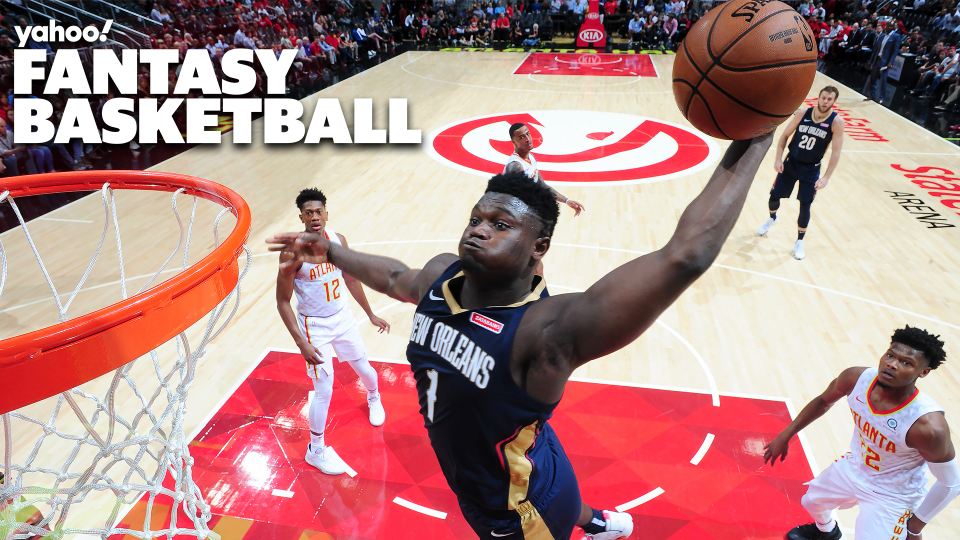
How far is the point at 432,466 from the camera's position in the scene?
3.91m

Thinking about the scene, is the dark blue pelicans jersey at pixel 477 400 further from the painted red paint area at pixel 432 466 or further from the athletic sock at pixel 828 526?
the athletic sock at pixel 828 526

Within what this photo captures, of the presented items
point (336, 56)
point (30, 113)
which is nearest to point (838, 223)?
point (30, 113)

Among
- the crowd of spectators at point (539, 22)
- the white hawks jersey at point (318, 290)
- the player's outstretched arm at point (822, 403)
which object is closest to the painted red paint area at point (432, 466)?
the player's outstretched arm at point (822, 403)

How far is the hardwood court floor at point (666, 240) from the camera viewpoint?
4887 mm

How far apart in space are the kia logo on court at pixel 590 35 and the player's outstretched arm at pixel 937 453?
21669 mm

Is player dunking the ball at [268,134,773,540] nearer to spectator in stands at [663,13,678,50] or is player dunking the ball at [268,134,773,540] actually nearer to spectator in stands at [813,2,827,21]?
spectator in stands at [663,13,678,50]

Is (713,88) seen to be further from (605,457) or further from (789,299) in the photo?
(789,299)

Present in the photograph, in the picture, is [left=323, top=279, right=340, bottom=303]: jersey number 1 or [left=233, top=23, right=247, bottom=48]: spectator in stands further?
[left=233, top=23, right=247, bottom=48]: spectator in stands

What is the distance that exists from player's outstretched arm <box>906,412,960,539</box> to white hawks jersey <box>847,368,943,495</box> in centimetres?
4

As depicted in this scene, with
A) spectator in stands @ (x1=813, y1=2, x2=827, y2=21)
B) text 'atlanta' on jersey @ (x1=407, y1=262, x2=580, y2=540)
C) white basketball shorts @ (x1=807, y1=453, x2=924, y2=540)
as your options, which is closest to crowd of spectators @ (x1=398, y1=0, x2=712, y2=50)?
spectator in stands @ (x1=813, y1=2, x2=827, y2=21)

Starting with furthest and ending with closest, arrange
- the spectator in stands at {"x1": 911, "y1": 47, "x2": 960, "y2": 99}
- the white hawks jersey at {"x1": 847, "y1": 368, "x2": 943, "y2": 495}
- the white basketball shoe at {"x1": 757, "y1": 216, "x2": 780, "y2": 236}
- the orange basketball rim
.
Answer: the spectator in stands at {"x1": 911, "y1": 47, "x2": 960, "y2": 99}
the white basketball shoe at {"x1": 757, "y1": 216, "x2": 780, "y2": 236}
the white hawks jersey at {"x1": 847, "y1": 368, "x2": 943, "y2": 495}
the orange basketball rim

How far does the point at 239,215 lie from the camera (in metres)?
2.72

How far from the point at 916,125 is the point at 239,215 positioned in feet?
46.3

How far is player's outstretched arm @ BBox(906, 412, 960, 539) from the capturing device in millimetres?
2660
